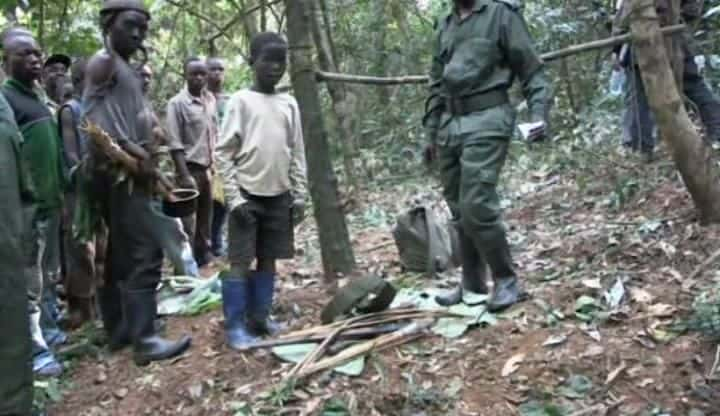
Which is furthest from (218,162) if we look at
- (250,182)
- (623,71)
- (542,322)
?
(623,71)

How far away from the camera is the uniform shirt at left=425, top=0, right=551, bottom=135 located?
4.49 m

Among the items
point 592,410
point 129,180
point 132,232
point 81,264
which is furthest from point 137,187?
point 592,410

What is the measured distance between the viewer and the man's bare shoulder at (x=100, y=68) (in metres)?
4.37

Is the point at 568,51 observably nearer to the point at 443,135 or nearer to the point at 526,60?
the point at 526,60

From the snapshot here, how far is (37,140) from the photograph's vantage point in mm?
4941

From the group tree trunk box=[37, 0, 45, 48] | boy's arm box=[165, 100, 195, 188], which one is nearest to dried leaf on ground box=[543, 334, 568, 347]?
boy's arm box=[165, 100, 195, 188]

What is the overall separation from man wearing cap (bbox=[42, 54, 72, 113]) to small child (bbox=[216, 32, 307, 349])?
2460 millimetres

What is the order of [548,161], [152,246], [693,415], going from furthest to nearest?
[548,161]
[152,246]
[693,415]

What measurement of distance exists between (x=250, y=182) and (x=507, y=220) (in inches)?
138

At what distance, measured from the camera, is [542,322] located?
4.42 metres

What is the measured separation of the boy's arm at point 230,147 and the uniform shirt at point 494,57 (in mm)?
1232

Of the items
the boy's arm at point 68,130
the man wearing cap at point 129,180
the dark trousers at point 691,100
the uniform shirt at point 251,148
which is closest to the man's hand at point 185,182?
the boy's arm at point 68,130

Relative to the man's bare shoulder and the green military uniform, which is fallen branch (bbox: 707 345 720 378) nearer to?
the green military uniform

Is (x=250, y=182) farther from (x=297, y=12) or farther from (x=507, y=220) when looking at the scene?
(x=507, y=220)
